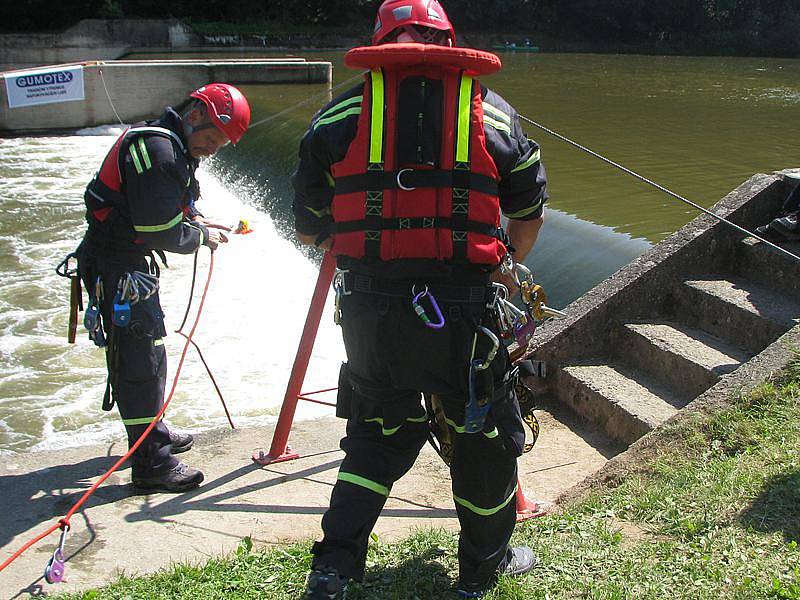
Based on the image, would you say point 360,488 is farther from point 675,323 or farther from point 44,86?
point 44,86

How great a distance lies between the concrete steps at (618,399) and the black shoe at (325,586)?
228cm

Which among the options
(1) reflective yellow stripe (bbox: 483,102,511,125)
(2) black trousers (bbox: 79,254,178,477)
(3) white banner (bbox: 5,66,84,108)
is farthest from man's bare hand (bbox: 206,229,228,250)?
(3) white banner (bbox: 5,66,84,108)

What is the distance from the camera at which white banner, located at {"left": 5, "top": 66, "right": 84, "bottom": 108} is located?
17.8m

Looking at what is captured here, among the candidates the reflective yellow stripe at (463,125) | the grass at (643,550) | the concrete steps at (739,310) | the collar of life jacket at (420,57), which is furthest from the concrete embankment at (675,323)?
the collar of life jacket at (420,57)

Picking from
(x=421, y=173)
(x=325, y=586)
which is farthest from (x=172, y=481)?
(x=421, y=173)

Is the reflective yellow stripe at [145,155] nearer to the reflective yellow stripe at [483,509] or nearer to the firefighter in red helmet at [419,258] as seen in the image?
the firefighter in red helmet at [419,258]

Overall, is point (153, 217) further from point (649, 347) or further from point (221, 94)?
point (649, 347)

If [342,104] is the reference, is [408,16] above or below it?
above

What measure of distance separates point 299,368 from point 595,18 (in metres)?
51.6

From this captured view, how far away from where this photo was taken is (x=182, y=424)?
19.9ft

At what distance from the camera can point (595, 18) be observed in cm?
5153

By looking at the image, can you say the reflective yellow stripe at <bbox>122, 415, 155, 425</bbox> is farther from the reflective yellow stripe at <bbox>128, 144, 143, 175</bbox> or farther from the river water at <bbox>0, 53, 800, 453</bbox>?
the river water at <bbox>0, 53, 800, 453</bbox>

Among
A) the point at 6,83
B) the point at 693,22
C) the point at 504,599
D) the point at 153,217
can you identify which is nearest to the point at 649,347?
the point at 504,599

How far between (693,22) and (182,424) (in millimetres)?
53228
